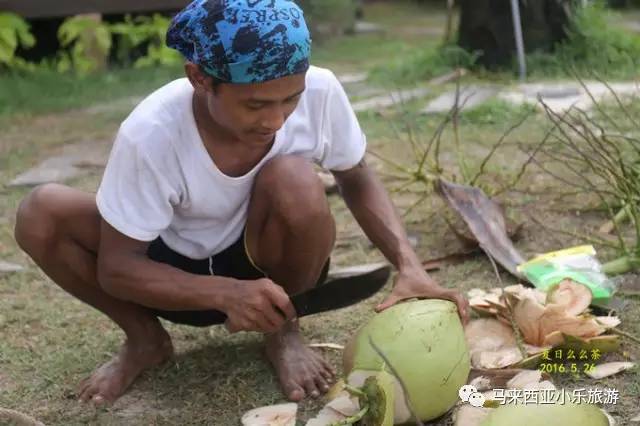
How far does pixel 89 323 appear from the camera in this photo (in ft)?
8.43

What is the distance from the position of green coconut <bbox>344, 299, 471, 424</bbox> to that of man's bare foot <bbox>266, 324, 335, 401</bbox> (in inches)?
10.6

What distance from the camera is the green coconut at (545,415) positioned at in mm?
1482

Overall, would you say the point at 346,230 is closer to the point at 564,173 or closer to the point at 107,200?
the point at 564,173

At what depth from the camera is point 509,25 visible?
612 centimetres

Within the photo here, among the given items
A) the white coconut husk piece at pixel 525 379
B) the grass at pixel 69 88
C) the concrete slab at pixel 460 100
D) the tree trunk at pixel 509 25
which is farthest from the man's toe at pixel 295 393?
the tree trunk at pixel 509 25

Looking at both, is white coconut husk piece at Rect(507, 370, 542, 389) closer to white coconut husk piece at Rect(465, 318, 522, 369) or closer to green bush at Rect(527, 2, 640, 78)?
white coconut husk piece at Rect(465, 318, 522, 369)

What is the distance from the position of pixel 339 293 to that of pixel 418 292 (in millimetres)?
361

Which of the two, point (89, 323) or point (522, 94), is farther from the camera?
point (522, 94)

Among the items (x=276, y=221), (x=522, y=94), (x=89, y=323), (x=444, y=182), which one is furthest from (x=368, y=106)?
(x=276, y=221)

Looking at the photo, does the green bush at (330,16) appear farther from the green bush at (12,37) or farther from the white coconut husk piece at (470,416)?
the white coconut husk piece at (470,416)

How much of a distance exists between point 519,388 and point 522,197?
1.70m

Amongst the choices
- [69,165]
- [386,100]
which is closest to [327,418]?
[69,165]

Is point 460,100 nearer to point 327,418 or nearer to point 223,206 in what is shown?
point 223,206

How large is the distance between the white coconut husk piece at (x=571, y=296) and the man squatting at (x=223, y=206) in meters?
0.38
